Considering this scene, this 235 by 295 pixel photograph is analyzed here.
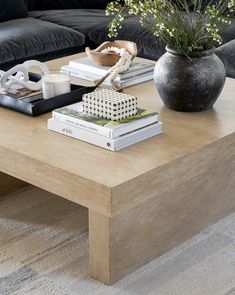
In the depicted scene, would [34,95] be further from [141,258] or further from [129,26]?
[129,26]

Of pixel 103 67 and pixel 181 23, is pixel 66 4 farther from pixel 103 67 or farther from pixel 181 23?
pixel 181 23

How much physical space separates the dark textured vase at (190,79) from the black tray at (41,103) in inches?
11.7

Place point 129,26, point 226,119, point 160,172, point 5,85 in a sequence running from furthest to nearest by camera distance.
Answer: point 129,26 < point 5,85 < point 226,119 < point 160,172

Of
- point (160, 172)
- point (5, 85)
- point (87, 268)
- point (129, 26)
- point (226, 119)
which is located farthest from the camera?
point (129, 26)

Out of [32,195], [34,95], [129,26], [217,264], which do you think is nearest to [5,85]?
[34,95]

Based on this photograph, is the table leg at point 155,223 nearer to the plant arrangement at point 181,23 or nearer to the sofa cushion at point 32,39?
the plant arrangement at point 181,23

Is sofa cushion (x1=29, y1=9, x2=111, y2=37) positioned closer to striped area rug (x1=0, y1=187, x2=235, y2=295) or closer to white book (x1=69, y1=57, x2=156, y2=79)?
white book (x1=69, y1=57, x2=156, y2=79)

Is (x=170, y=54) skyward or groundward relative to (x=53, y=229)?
skyward

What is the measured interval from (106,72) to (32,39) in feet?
3.39

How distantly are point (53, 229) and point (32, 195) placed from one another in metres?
0.27

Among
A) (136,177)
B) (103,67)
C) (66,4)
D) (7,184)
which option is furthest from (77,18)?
(136,177)

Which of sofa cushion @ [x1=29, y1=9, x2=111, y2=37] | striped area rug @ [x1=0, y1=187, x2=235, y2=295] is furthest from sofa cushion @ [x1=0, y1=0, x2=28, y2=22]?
striped area rug @ [x1=0, y1=187, x2=235, y2=295]

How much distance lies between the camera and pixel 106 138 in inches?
81.4

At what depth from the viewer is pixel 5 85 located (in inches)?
97.3
